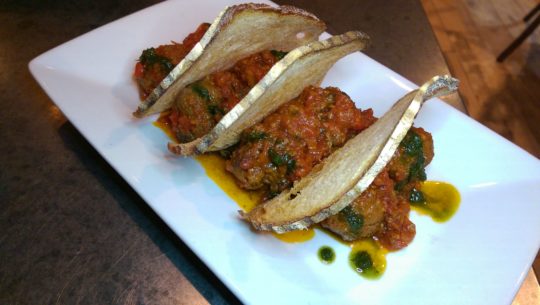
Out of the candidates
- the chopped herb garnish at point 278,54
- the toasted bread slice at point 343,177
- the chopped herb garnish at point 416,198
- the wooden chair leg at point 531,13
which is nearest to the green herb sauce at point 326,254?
the toasted bread slice at point 343,177

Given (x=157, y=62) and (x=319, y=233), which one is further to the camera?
(x=157, y=62)

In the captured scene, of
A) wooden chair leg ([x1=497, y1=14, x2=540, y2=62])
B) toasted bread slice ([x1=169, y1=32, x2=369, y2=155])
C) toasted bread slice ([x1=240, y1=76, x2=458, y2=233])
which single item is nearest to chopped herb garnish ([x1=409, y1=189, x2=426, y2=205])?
toasted bread slice ([x1=240, y1=76, x2=458, y2=233])

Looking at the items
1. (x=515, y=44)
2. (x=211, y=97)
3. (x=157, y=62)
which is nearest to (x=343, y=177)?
(x=211, y=97)

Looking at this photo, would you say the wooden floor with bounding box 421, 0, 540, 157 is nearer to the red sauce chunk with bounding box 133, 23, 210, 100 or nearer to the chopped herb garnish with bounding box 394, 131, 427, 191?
the chopped herb garnish with bounding box 394, 131, 427, 191

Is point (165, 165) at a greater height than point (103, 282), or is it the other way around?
point (165, 165)

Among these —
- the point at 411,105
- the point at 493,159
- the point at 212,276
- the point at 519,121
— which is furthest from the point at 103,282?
the point at 519,121

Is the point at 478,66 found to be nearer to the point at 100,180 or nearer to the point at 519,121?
the point at 519,121

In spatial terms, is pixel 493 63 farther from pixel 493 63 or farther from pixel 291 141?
pixel 291 141
